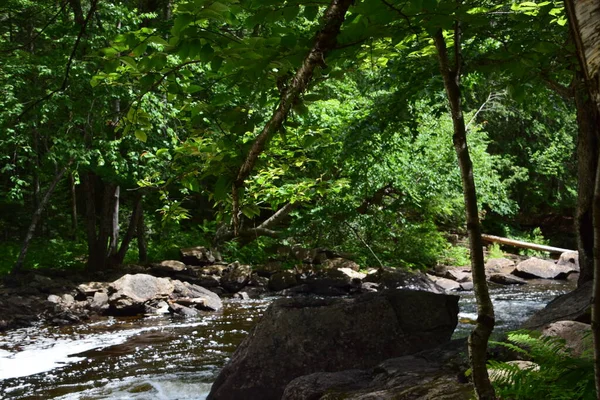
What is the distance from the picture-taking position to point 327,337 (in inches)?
240

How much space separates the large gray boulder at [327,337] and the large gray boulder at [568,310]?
1.04 metres

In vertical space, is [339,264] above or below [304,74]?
below

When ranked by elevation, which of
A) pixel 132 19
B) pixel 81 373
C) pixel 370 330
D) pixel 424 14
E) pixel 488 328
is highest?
pixel 132 19

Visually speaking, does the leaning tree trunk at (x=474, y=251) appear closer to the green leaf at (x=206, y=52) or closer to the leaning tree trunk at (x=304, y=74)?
the leaning tree trunk at (x=304, y=74)

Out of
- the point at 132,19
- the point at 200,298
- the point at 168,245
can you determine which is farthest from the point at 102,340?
the point at 168,245

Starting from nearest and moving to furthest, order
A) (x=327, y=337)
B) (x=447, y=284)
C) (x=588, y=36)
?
(x=588, y=36) → (x=327, y=337) → (x=447, y=284)

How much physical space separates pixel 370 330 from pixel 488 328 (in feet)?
13.7

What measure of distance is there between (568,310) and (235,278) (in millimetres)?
11387

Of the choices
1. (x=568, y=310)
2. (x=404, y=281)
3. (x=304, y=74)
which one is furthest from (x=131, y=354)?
(x=404, y=281)

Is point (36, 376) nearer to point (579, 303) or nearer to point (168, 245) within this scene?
point (579, 303)

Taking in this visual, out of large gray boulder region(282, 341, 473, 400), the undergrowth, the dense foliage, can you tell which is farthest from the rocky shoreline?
the undergrowth

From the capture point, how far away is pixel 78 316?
1155 centimetres

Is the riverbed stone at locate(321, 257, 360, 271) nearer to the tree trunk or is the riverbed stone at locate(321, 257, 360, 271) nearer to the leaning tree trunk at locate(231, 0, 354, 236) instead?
the tree trunk

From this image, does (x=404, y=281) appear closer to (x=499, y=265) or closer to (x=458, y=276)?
(x=458, y=276)
